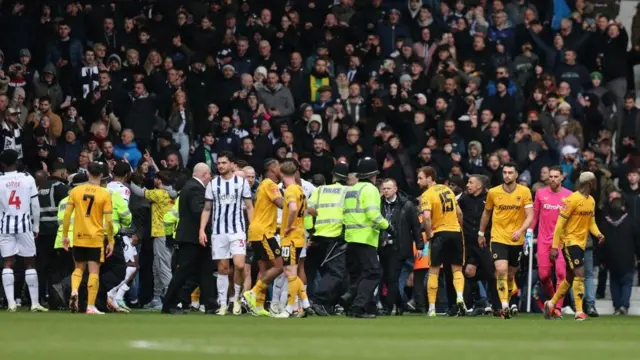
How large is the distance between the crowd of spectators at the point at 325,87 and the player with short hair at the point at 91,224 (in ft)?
15.0

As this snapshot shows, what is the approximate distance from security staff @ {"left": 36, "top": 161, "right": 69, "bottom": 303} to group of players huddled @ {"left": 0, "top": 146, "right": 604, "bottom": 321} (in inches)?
39.6

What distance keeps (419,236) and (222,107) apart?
25.4ft

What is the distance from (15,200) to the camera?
2267 cm

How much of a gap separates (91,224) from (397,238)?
4.82 m

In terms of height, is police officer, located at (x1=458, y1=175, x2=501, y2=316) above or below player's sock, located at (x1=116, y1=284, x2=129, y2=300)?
above

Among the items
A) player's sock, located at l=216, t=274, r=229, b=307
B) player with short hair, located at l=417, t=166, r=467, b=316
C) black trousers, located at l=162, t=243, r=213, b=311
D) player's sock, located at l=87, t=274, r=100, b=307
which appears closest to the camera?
player's sock, located at l=87, t=274, r=100, b=307

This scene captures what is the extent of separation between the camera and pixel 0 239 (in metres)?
22.7

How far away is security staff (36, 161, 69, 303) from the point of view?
2445cm

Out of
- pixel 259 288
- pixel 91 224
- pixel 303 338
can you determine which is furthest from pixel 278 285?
pixel 303 338

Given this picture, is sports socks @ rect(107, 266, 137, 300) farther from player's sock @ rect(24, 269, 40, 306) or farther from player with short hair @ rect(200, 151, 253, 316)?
player with short hair @ rect(200, 151, 253, 316)

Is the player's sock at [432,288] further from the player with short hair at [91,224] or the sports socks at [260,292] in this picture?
the player with short hair at [91,224]

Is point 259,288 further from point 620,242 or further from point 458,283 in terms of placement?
point 620,242

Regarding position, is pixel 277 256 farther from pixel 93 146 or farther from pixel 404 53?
pixel 404 53

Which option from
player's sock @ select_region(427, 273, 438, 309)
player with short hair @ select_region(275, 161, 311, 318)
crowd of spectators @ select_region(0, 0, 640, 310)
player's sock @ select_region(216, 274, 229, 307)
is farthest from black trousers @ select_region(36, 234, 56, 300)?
player's sock @ select_region(427, 273, 438, 309)
